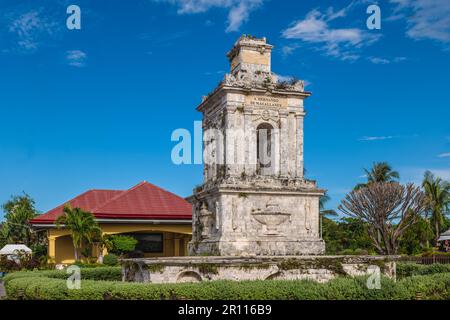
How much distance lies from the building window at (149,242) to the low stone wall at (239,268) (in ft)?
66.0

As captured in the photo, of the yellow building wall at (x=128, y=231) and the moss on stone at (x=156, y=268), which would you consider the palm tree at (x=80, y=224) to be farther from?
the moss on stone at (x=156, y=268)

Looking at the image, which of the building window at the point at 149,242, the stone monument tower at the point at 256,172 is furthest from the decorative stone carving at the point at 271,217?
the building window at the point at 149,242

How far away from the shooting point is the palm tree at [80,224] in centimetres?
3547

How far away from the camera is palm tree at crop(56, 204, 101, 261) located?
35.5 m

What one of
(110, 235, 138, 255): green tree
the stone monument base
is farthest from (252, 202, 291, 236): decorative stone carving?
(110, 235, 138, 255): green tree

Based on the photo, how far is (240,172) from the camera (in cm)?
2388

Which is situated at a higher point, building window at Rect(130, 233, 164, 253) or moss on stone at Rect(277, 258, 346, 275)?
moss on stone at Rect(277, 258, 346, 275)

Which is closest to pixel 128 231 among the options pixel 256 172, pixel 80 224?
pixel 80 224

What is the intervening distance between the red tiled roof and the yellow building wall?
758 mm

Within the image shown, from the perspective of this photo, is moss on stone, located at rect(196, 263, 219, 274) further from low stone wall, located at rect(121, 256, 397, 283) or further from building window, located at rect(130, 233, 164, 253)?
building window, located at rect(130, 233, 164, 253)

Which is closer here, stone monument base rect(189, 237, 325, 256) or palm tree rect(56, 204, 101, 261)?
stone monument base rect(189, 237, 325, 256)

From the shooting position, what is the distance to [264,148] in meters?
25.4

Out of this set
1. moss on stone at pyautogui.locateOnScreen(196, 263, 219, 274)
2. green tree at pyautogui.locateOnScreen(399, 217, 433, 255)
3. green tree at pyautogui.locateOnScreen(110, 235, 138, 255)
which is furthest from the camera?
green tree at pyautogui.locateOnScreen(399, 217, 433, 255)
